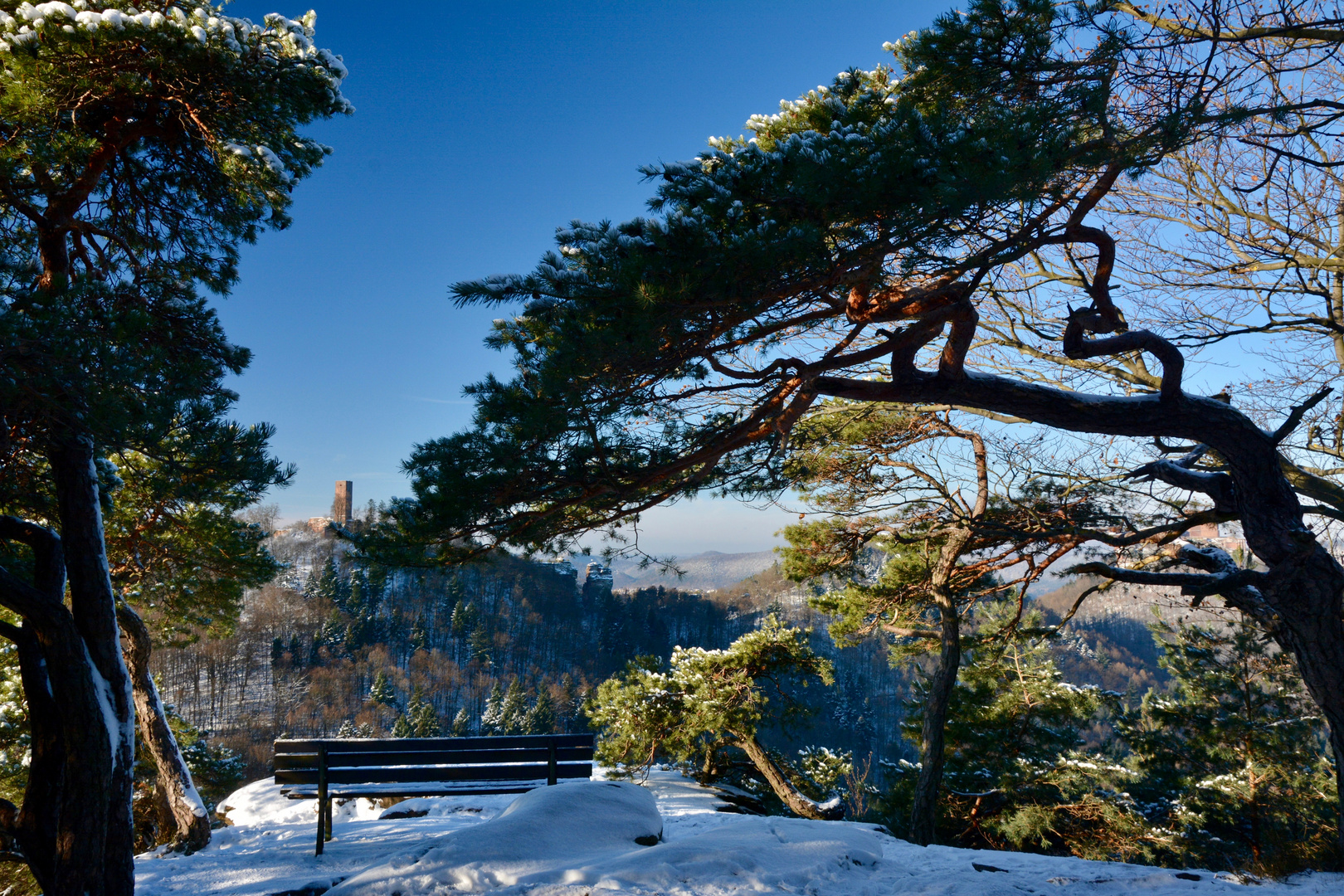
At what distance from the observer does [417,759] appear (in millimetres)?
5336

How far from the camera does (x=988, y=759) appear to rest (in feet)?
37.5

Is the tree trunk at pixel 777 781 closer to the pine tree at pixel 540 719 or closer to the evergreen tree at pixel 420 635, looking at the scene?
the pine tree at pixel 540 719

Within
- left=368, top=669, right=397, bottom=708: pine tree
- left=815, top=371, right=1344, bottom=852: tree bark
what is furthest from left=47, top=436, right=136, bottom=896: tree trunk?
left=368, top=669, right=397, bottom=708: pine tree

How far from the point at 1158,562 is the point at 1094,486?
1153mm

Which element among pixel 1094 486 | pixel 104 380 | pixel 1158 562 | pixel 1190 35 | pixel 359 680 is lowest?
pixel 359 680

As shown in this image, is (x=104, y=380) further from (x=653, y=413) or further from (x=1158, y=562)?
(x=1158, y=562)

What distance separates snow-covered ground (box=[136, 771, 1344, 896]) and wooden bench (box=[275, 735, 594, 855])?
0.47 m

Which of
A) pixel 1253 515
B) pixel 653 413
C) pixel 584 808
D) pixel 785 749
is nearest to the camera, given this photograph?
pixel 584 808

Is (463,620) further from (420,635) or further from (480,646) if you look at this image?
(420,635)

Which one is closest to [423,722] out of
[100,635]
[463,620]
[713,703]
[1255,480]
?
[713,703]

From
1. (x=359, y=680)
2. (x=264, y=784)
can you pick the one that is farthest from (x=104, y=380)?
(x=359, y=680)

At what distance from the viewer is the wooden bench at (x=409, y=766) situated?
5.23m

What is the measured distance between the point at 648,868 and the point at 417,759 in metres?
2.81

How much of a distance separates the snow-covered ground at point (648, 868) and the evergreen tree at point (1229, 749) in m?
7.01
